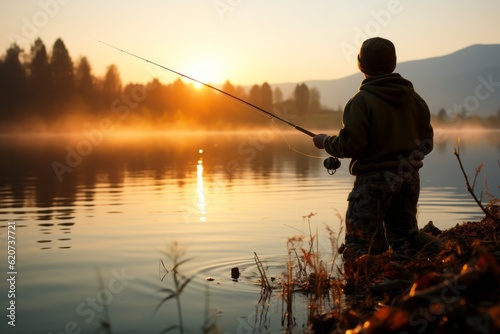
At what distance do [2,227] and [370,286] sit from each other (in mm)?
7921

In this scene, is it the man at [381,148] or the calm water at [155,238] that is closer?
the calm water at [155,238]

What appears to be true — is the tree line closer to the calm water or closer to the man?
the calm water

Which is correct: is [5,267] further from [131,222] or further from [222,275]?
[131,222]

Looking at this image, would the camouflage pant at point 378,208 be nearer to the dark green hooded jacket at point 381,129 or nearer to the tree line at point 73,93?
the dark green hooded jacket at point 381,129

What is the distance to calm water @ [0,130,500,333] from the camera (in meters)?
6.68

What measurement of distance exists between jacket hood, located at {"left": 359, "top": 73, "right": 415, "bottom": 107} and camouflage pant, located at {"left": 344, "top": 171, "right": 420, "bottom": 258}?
2.34ft

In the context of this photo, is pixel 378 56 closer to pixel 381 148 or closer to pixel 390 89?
pixel 390 89

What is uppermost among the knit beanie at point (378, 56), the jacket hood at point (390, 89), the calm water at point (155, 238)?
the knit beanie at point (378, 56)

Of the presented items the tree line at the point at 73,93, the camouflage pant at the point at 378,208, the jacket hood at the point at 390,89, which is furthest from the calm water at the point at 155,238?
the tree line at the point at 73,93

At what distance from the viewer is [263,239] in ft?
35.9

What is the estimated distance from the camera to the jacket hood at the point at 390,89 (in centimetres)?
682

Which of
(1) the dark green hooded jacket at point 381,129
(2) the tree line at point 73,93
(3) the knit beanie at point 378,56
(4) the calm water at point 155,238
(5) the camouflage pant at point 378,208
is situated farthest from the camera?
(2) the tree line at point 73,93

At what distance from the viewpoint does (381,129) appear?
22.3 feet

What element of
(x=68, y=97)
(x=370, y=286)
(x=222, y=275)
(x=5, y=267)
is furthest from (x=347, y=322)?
(x=68, y=97)
